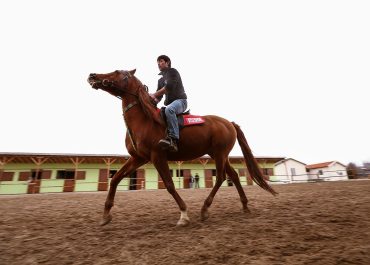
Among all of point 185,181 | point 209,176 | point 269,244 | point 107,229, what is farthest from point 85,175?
point 269,244

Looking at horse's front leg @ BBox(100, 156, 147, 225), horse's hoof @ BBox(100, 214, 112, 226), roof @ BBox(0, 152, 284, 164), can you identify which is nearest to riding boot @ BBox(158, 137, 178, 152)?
horse's front leg @ BBox(100, 156, 147, 225)

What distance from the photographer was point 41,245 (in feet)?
8.77

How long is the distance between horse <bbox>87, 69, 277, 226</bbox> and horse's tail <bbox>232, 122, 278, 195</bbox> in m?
0.52

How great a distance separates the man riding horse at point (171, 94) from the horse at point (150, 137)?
181mm

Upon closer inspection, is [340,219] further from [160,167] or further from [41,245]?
[41,245]

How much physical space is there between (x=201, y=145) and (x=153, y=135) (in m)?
0.96

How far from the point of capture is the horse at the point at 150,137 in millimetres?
3666

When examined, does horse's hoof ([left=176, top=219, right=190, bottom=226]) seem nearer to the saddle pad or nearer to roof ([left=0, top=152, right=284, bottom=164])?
the saddle pad

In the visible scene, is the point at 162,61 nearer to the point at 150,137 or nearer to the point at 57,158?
the point at 150,137

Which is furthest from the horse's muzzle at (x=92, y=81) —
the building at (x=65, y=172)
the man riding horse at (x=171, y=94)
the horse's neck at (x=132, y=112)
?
the building at (x=65, y=172)

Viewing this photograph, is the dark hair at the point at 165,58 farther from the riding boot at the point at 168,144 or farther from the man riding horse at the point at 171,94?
the riding boot at the point at 168,144

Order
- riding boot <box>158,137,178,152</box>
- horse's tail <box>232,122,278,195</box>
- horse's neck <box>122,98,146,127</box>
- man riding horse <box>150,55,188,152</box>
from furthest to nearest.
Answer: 1. horse's tail <box>232,122,278,195</box>
2. horse's neck <box>122,98,146,127</box>
3. man riding horse <box>150,55,188,152</box>
4. riding boot <box>158,137,178,152</box>

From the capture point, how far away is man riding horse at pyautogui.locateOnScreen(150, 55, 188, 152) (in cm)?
377

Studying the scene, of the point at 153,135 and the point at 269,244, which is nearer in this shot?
the point at 269,244
